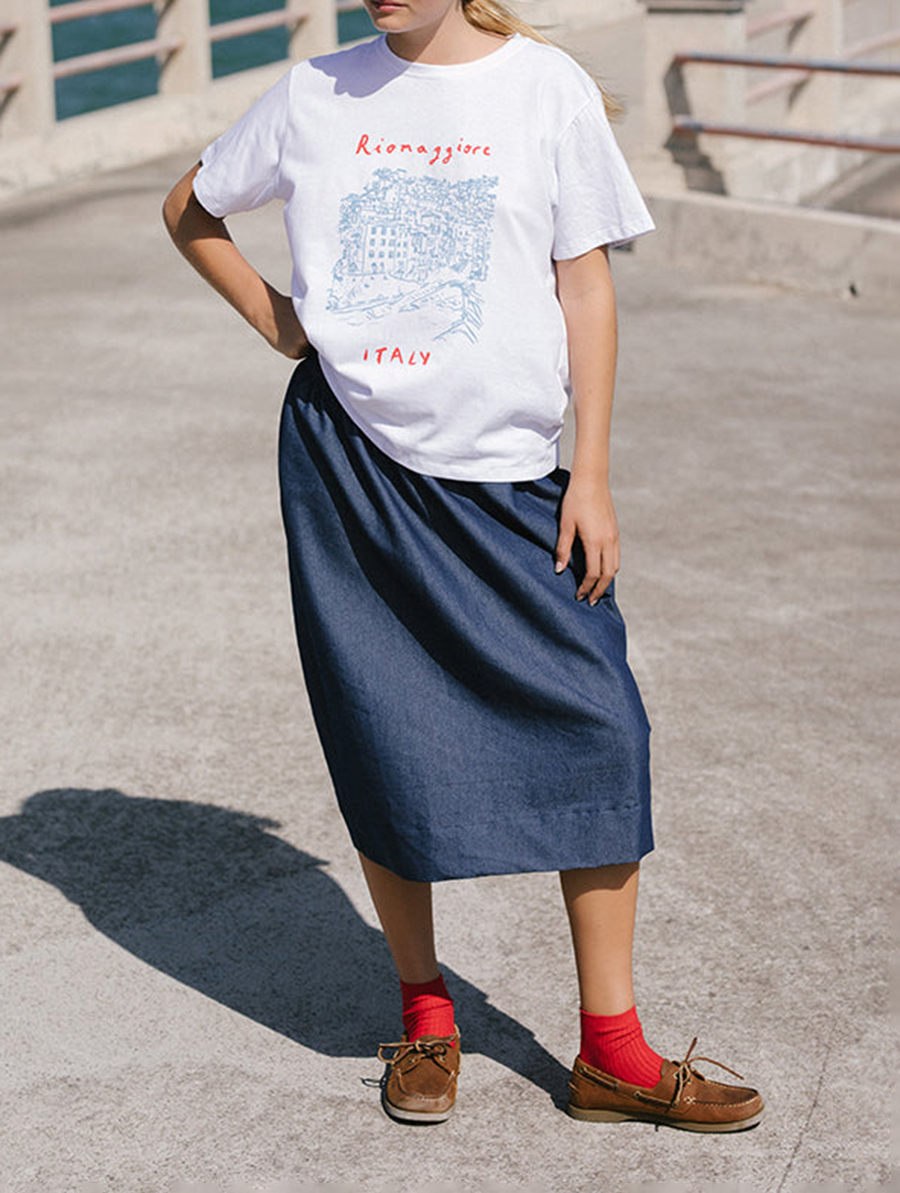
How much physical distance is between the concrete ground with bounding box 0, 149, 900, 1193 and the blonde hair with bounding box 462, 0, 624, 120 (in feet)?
4.79

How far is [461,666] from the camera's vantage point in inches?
101

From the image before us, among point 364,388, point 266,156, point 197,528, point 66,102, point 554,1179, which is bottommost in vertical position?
point 66,102

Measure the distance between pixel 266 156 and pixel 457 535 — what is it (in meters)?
0.58

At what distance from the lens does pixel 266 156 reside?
2543mm

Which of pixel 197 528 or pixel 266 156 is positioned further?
pixel 197 528

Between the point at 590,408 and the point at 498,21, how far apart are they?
53cm

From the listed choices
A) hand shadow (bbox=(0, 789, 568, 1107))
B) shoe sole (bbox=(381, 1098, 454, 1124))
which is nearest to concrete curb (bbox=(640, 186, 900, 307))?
hand shadow (bbox=(0, 789, 568, 1107))

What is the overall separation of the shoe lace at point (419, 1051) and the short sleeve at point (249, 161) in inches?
48.9

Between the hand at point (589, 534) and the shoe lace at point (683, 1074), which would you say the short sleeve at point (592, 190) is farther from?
the shoe lace at point (683, 1074)

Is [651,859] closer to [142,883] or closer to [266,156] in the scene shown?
[142,883]

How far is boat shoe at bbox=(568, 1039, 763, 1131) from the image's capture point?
267 centimetres

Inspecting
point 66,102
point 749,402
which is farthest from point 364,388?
point 66,102

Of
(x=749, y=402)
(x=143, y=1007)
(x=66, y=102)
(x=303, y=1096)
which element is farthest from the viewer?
(x=66, y=102)

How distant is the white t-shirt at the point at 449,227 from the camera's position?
242 centimetres
